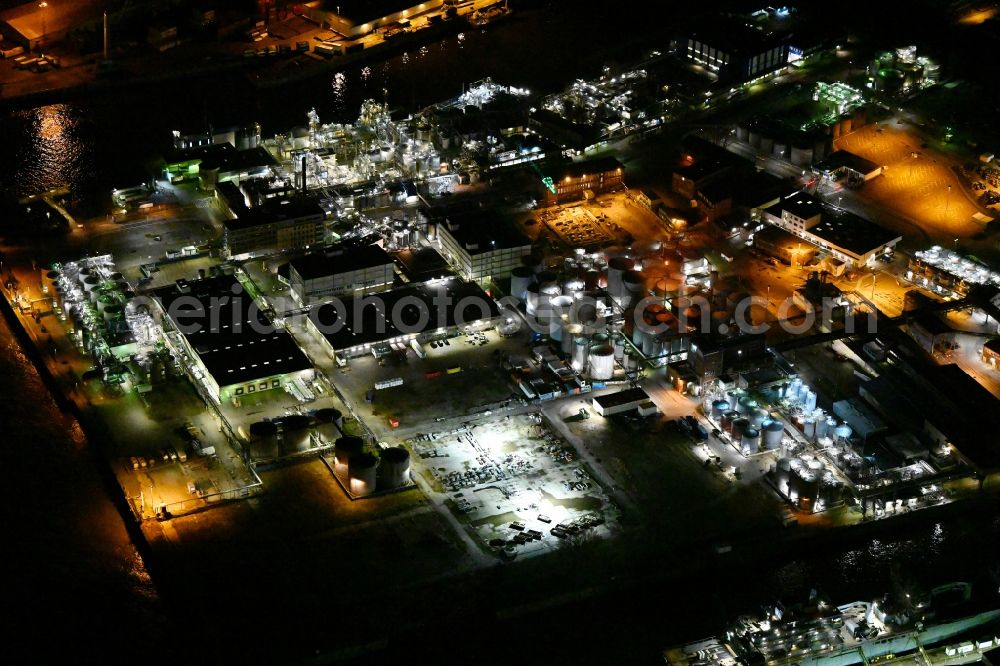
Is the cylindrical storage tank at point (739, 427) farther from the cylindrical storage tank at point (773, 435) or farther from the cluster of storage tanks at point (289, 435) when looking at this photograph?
the cluster of storage tanks at point (289, 435)

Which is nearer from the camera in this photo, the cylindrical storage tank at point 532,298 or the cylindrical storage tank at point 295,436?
the cylindrical storage tank at point 295,436

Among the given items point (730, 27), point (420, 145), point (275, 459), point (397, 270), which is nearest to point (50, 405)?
point (275, 459)

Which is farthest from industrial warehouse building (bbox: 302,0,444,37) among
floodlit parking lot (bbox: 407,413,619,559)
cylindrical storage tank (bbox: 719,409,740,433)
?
cylindrical storage tank (bbox: 719,409,740,433)

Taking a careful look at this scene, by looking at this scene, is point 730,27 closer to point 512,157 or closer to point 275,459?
point 512,157

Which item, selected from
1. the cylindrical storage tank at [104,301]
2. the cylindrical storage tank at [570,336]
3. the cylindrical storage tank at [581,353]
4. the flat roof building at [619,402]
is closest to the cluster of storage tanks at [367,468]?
the flat roof building at [619,402]

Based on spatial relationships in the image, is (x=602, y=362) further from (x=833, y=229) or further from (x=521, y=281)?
(x=833, y=229)

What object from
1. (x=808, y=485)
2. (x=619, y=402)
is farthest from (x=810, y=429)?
(x=619, y=402)
